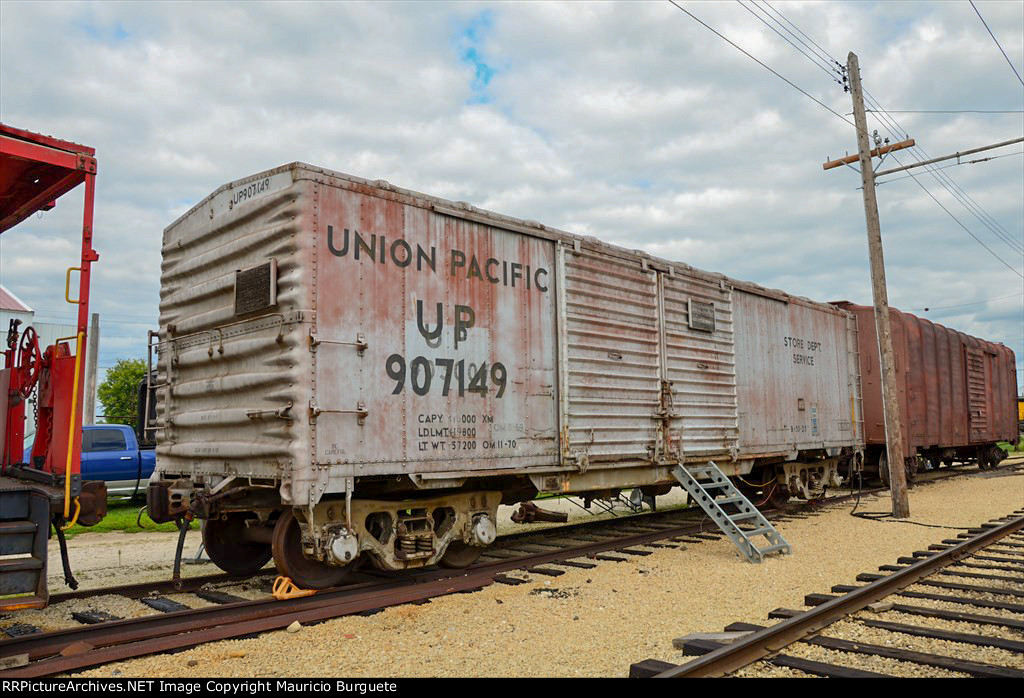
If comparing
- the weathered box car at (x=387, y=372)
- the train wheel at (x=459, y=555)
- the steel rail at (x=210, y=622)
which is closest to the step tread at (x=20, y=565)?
the steel rail at (x=210, y=622)

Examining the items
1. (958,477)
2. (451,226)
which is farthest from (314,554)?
(958,477)

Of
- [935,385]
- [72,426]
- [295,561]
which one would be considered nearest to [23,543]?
[72,426]

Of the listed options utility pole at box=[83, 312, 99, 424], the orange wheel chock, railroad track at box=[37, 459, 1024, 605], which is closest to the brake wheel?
railroad track at box=[37, 459, 1024, 605]

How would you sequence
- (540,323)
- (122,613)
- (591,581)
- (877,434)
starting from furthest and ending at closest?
1. (877,434)
2. (540,323)
3. (591,581)
4. (122,613)

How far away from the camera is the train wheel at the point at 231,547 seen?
791 centimetres

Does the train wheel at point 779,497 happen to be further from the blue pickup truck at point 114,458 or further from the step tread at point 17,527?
the blue pickup truck at point 114,458

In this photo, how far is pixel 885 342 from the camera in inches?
497

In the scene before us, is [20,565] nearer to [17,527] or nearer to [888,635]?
[17,527]

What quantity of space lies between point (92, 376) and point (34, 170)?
16.5 m

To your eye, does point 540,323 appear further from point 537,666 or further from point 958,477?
point 958,477

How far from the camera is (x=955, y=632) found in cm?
525

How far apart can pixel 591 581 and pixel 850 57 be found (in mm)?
11767

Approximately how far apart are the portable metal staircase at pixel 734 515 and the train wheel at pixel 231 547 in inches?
219

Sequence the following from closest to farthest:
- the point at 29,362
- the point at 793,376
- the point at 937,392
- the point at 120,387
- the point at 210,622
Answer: the point at 210,622 < the point at 29,362 < the point at 793,376 < the point at 937,392 < the point at 120,387
